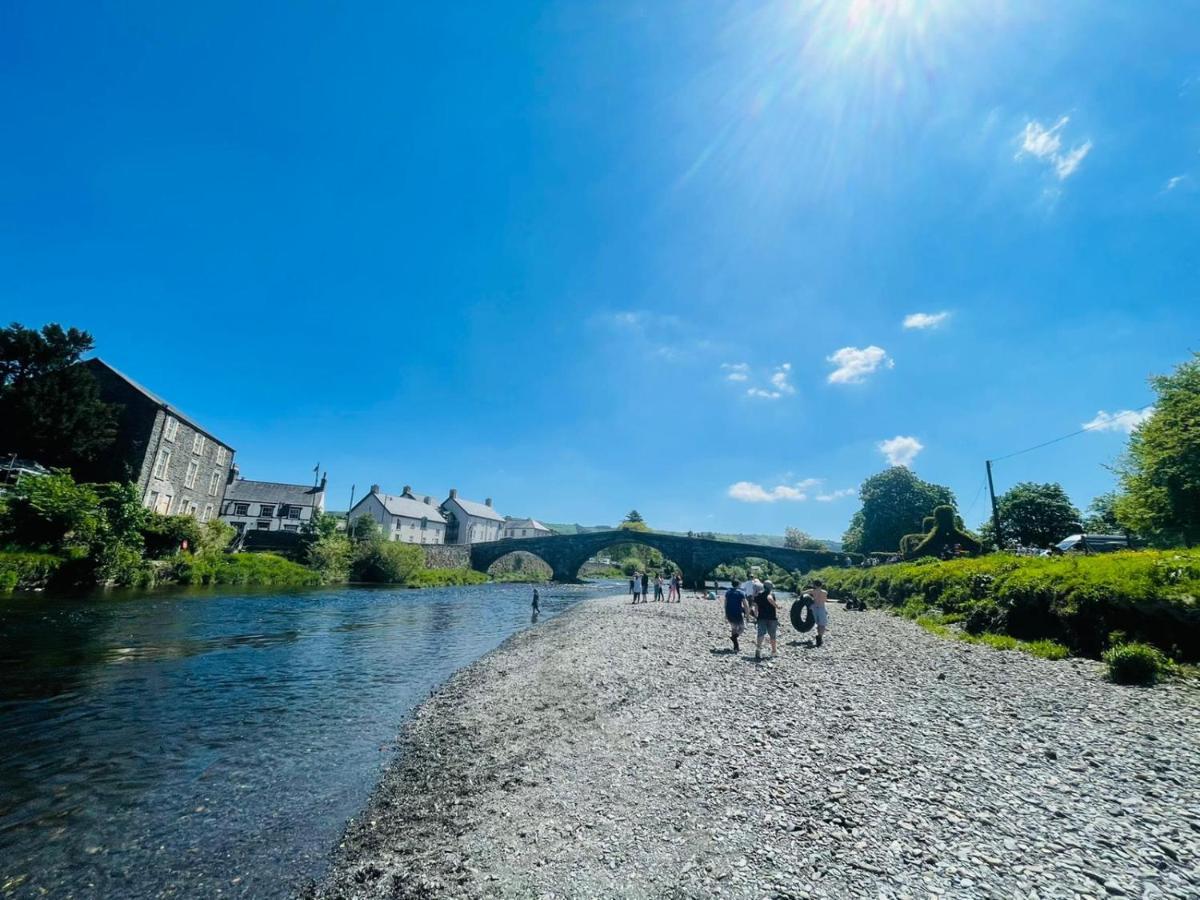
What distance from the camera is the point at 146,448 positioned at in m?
41.8

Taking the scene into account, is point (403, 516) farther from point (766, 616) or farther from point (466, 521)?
point (766, 616)

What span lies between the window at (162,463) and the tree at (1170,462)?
2779 inches

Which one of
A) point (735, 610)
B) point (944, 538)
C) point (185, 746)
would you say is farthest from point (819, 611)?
point (944, 538)

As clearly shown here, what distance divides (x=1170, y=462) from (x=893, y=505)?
40.0m

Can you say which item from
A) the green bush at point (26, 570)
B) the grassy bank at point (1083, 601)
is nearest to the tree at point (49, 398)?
the green bush at point (26, 570)

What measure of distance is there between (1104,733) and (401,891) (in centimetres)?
1110

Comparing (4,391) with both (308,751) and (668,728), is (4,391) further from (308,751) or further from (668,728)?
(668,728)

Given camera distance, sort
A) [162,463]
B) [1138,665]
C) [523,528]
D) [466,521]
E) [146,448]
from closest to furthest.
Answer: [1138,665]
[146,448]
[162,463]
[466,521]
[523,528]

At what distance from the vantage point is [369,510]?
82812 mm

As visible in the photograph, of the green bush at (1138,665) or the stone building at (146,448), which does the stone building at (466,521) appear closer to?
the stone building at (146,448)

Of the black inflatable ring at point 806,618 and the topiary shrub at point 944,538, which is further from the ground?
the topiary shrub at point 944,538

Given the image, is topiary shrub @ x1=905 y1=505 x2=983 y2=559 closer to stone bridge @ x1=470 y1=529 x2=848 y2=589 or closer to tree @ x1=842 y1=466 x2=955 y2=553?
stone bridge @ x1=470 y1=529 x2=848 y2=589

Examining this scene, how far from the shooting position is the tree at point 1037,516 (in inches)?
2440

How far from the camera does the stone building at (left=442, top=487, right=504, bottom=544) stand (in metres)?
101
